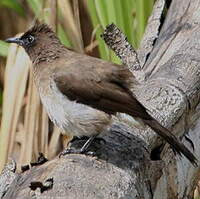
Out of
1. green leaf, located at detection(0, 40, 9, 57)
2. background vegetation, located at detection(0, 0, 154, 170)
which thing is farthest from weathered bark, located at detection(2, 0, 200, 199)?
green leaf, located at detection(0, 40, 9, 57)

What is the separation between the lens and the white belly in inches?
140

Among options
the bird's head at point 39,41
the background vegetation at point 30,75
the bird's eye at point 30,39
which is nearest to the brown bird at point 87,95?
the bird's head at point 39,41

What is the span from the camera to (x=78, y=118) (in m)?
3.55

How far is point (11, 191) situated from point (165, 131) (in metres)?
0.72

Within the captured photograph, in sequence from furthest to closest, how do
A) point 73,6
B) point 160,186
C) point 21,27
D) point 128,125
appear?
point 21,27
point 73,6
point 128,125
point 160,186

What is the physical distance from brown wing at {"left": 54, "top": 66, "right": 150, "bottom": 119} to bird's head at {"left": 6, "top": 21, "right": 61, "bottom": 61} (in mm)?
356

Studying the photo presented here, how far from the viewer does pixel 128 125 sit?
3.51 metres

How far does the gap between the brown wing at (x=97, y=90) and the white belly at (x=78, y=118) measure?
3cm

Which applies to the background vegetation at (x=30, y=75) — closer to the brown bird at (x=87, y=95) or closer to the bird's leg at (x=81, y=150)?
the brown bird at (x=87, y=95)

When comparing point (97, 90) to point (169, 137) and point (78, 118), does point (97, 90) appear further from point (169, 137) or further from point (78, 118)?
point (169, 137)

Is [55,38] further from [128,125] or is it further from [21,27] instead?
[21,27]

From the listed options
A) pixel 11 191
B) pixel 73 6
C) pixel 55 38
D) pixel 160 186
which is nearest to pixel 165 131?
pixel 160 186

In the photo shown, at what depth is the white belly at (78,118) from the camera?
11.7ft

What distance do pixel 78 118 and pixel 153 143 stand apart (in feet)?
1.18
